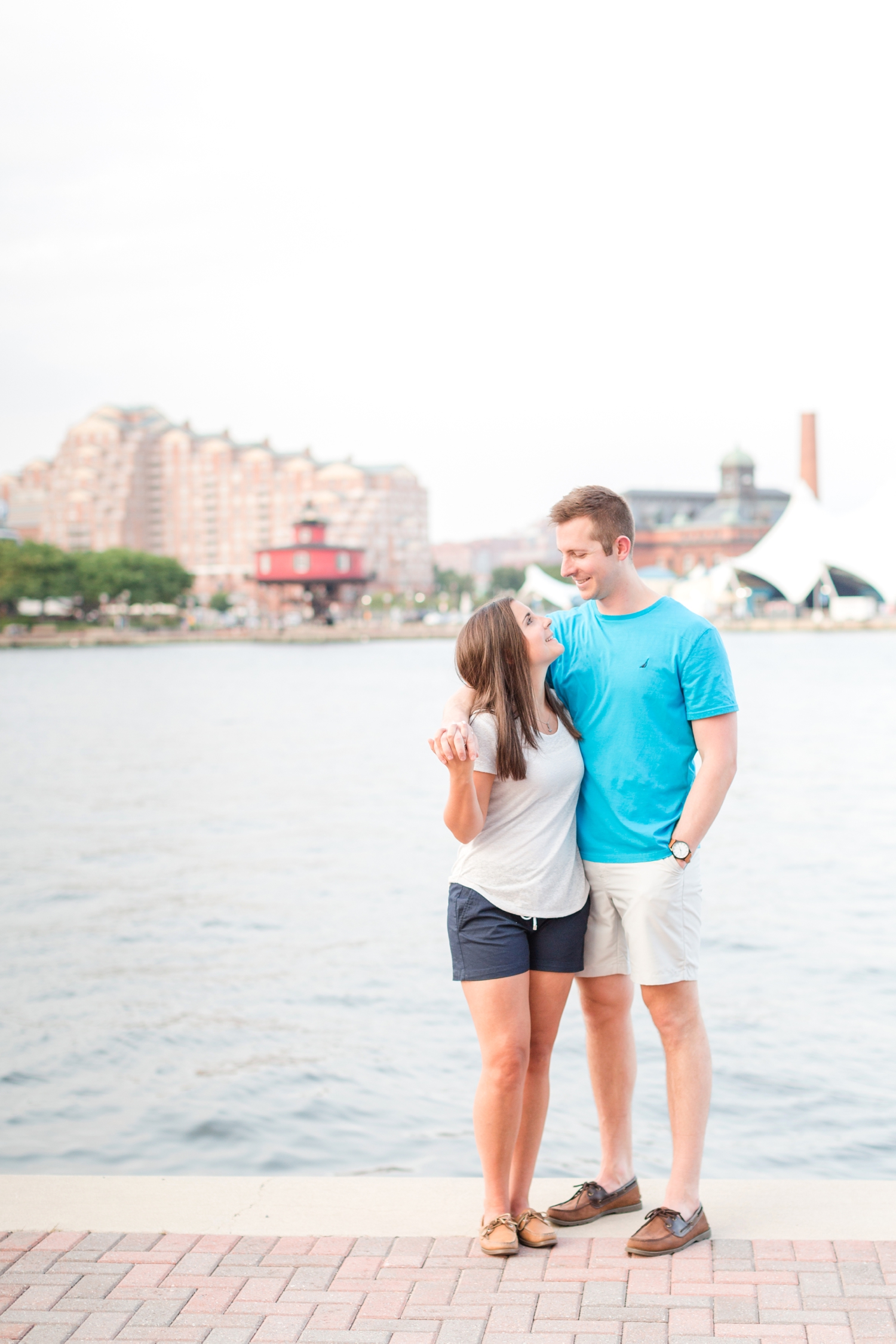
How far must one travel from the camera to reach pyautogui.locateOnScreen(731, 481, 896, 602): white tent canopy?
8969 centimetres

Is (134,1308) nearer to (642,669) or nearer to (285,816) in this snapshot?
(642,669)

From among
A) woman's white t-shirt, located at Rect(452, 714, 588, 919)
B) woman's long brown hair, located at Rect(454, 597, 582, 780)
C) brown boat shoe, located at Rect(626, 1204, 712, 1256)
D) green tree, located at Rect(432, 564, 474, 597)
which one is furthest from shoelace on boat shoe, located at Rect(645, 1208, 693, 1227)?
green tree, located at Rect(432, 564, 474, 597)

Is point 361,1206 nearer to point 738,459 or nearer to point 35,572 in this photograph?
point 35,572

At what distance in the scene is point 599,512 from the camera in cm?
309

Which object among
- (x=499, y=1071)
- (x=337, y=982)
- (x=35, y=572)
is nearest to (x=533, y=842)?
(x=499, y=1071)

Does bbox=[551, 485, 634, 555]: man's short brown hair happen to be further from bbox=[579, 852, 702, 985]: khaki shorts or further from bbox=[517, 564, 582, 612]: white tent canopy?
bbox=[517, 564, 582, 612]: white tent canopy

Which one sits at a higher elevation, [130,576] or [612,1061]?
[130,576]

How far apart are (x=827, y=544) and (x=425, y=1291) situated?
9217 centimetres

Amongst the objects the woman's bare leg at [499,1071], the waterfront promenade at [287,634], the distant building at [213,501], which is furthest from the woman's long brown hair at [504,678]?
the distant building at [213,501]

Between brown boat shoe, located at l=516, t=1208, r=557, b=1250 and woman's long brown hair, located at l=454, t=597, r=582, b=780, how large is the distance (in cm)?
101

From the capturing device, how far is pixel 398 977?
8570 millimetres

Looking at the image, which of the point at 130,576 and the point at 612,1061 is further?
the point at 130,576

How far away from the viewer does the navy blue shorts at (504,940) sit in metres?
3.10

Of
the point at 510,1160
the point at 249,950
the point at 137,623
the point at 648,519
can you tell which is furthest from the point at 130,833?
the point at 648,519
